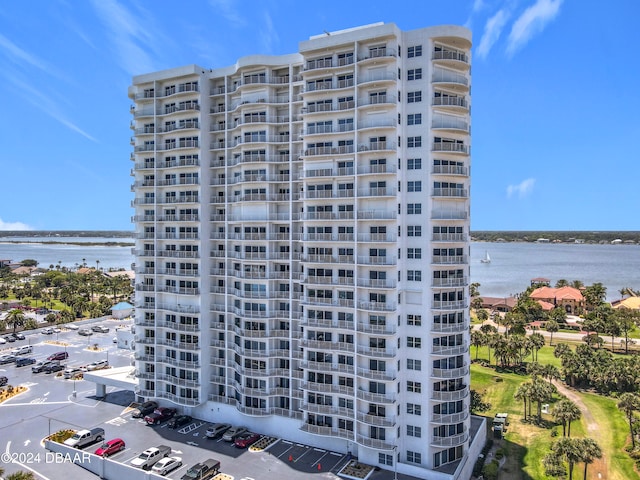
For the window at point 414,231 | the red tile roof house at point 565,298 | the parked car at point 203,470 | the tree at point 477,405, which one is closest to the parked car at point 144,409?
the parked car at point 203,470

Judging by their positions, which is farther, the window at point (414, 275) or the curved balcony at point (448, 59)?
the window at point (414, 275)

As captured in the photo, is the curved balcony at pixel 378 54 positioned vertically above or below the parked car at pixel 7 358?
above

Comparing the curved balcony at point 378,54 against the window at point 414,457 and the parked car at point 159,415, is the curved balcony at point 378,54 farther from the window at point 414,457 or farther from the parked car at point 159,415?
the parked car at point 159,415

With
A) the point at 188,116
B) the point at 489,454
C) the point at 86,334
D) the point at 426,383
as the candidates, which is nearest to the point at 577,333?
the point at 489,454

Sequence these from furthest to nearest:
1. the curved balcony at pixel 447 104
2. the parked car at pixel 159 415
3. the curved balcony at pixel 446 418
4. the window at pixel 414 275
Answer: the parked car at pixel 159 415 → the window at pixel 414 275 → the curved balcony at pixel 447 104 → the curved balcony at pixel 446 418

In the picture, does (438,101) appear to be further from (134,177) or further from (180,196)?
(134,177)

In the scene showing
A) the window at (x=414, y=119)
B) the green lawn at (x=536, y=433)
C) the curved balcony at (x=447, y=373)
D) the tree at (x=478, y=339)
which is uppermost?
the window at (x=414, y=119)

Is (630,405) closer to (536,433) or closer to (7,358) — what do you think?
(536,433)

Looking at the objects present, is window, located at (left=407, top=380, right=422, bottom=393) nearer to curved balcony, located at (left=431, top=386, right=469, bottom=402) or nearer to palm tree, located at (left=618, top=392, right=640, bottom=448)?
curved balcony, located at (left=431, top=386, right=469, bottom=402)
